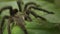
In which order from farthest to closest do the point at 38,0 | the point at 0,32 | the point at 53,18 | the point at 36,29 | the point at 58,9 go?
the point at 38,0, the point at 58,9, the point at 53,18, the point at 36,29, the point at 0,32

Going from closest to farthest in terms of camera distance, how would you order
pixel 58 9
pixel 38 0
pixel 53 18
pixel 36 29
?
pixel 36 29 → pixel 53 18 → pixel 58 9 → pixel 38 0

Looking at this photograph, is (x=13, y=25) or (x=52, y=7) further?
(x=52, y=7)

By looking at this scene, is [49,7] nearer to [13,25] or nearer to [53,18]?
[53,18]

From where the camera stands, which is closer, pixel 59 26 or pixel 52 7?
pixel 59 26

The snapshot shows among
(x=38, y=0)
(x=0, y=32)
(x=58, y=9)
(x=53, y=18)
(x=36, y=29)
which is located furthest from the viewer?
(x=38, y=0)

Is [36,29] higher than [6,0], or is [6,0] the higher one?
[6,0]

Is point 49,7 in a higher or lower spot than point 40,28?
higher

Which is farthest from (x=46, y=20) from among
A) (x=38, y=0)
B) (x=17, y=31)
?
(x=38, y=0)

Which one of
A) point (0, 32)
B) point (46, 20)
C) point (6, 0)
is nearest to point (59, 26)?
point (46, 20)

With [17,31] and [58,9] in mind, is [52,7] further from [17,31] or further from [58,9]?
[17,31]
